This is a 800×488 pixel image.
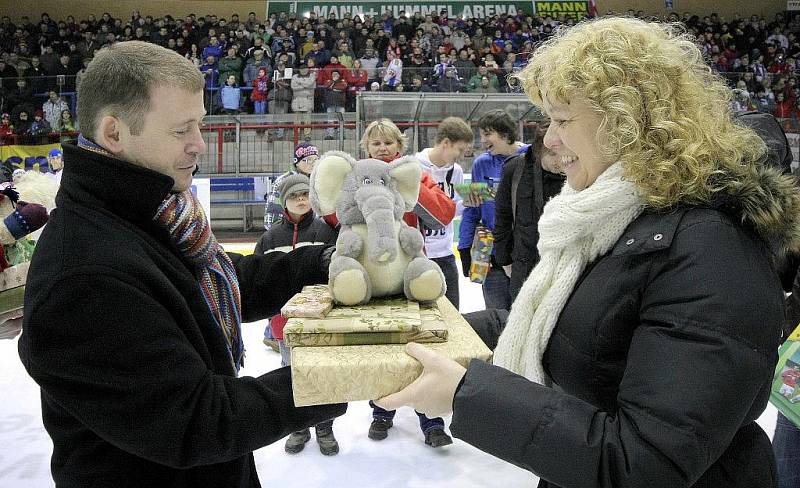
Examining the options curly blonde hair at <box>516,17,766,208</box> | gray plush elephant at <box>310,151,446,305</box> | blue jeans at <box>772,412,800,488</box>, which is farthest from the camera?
blue jeans at <box>772,412,800,488</box>

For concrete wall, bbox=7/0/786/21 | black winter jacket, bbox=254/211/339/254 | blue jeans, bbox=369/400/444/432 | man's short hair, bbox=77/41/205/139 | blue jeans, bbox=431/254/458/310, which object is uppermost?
concrete wall, bbox=7/0/786/21

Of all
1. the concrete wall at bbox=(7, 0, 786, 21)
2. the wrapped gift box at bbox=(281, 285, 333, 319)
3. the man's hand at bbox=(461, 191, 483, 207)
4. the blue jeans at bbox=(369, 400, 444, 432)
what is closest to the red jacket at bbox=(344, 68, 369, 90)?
the man's hand at bbox=(461, 191, 483, 207)

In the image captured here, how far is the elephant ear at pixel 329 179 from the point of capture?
156 centimetres

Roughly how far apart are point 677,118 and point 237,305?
97cm

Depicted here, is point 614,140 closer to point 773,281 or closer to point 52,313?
point 773,281

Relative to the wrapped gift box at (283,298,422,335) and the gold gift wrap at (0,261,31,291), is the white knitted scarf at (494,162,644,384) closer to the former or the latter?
the wrapped gift box at (283,298,422,335)

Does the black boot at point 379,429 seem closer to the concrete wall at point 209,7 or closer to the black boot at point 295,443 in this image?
the black boot at point 295,443

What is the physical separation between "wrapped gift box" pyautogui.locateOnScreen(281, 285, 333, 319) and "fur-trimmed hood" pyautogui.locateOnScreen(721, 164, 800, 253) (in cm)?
74

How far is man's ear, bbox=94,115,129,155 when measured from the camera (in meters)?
1.18

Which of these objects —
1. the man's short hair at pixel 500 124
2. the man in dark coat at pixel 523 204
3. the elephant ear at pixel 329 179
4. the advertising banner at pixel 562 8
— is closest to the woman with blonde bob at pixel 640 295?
the elephant ear at pixel 329 179

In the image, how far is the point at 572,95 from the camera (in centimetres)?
107

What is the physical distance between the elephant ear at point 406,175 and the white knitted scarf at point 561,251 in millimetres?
464

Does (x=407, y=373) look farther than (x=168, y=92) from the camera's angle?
No

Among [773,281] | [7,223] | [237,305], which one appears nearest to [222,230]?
[7,223]
